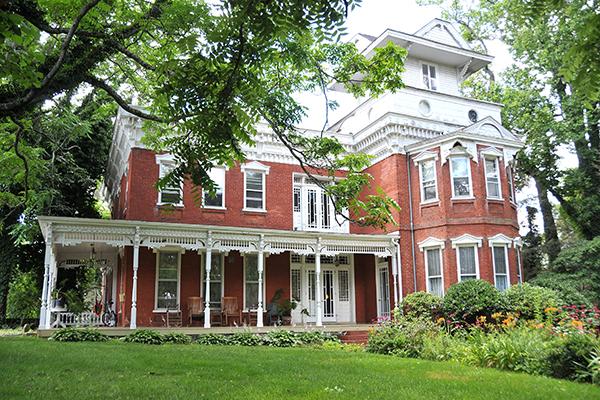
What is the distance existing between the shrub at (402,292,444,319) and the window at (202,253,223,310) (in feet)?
23.9

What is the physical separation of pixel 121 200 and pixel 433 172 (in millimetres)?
13530

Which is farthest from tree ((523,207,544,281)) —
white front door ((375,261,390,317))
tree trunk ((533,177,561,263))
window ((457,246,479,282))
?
white front door ((375,261,390,317))

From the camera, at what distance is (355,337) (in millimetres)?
18953

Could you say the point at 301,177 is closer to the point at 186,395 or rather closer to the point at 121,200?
the point at 121,200

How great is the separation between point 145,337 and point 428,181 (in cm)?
1243

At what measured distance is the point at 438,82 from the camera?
24.2 meters

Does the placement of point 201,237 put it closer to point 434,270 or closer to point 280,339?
point 280,339

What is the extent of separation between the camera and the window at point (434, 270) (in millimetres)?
20078

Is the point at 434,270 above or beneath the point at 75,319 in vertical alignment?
above

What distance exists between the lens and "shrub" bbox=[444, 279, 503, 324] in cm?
1645

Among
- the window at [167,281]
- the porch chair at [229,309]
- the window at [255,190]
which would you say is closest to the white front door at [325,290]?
the porch chair at [229,309]

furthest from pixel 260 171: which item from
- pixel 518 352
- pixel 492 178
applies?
pixel 518 352

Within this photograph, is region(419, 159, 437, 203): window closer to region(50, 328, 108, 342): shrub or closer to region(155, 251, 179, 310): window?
region(155, 251, 179, 310): window

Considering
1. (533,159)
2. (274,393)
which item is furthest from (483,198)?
(274,393)
